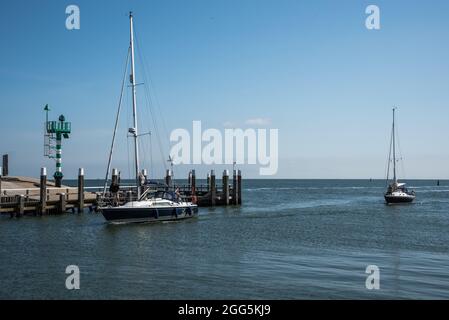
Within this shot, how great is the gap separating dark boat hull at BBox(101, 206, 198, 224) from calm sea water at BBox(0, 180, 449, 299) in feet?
2.97

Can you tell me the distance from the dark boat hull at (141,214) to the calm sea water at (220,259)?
90 centimetres

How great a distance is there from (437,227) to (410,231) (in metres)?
3.96

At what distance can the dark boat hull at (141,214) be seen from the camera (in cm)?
3744

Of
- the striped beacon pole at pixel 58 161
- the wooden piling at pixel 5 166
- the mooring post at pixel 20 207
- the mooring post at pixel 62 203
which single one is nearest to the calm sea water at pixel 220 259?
the mooring post at pixel 20 207

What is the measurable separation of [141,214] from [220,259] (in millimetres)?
16007

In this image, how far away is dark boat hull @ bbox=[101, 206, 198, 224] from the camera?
3744 cm

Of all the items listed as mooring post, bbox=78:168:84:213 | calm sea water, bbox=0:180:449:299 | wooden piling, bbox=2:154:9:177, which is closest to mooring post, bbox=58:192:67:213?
mooring post, bbox=78:168:84:213

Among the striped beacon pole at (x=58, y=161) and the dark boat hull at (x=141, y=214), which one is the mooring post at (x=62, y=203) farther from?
the striped beacon pole at (x=58, y=161)

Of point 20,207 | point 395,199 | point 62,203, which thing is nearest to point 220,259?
point 20,207

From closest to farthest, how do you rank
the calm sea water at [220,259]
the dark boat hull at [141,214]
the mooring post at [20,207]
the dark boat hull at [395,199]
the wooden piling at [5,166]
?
the calm sea water at [220,259], the dark boat hull at [141,214], the mooring post at [20,207], the wooden piling at [5,166], the dark boat hull at [395,199]

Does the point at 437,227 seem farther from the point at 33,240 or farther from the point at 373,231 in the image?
the point at 33,240

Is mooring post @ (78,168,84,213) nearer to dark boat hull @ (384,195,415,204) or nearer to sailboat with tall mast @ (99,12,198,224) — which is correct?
sailboat with tall mast @ (99,12,198,224)

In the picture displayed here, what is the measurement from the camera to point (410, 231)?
121 feet
